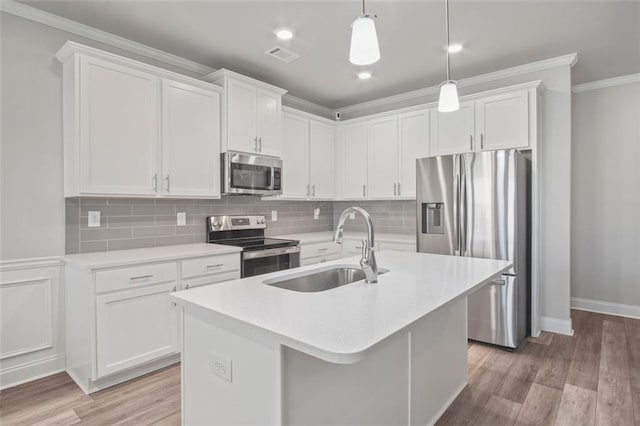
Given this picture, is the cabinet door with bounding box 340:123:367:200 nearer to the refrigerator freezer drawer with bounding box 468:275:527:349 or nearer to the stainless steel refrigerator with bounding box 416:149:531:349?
the stainless steel refrigerator with bounding box 416:149:531:349

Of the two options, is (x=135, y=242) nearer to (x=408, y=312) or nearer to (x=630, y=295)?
(x=408, y=312)

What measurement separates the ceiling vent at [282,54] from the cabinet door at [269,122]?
0.41m

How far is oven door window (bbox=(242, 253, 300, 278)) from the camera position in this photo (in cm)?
321

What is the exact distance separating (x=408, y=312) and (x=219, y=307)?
2.22 ft

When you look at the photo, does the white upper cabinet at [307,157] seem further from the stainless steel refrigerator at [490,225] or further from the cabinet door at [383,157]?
the stainless steel refrigerator at [490,225]

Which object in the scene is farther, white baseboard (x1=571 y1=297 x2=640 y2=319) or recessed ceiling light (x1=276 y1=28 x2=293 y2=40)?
white baseboard (x1=571 y1=297 x2=640 y2=319)

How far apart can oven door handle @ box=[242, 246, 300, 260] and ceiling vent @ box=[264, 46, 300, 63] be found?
178 centimetres

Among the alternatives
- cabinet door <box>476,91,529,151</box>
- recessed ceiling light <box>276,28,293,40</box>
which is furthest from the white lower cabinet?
cabinet door <box>476,91,529,151</box>

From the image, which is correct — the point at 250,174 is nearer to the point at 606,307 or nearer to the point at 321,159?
the point at 321,159

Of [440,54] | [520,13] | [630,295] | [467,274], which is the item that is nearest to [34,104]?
[467,274]

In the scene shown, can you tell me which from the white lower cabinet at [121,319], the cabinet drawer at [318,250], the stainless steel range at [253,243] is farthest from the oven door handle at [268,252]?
the white lower cabinet at [121,319]

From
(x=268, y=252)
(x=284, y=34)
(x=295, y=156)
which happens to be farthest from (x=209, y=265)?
(x=284, y=34)

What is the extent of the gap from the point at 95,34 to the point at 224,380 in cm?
286

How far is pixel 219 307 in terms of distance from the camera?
132cm
